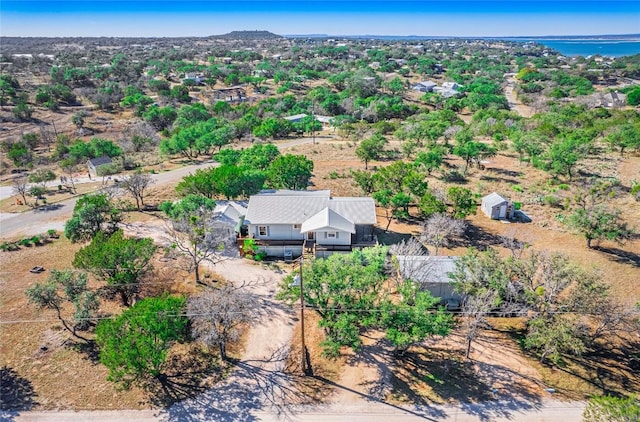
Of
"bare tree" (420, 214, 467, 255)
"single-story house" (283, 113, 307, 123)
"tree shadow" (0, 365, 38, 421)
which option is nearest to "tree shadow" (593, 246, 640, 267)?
"bare tree" (420, 214, 467, 255)

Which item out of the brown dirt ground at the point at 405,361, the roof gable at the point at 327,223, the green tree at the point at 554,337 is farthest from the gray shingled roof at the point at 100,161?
the green tree at the point at 554,337

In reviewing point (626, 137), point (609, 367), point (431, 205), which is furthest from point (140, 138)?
point (626, 137)

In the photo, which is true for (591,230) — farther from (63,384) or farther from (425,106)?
(425,106)

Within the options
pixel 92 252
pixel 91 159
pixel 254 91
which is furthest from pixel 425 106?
pixel 92 252

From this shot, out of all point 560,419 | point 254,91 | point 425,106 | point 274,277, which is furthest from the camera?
point 254,91

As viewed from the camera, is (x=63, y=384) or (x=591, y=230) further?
(x=591, y=230)

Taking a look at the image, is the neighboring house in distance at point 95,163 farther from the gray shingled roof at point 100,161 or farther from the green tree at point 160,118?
the green tree at point 160,118

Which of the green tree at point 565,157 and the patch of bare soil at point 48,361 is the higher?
the green tree at point 565,157

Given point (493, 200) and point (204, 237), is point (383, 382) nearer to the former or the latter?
point (204, 237)
